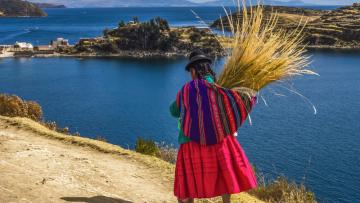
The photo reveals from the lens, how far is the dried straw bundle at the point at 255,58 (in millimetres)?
7047

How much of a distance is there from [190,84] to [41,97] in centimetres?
6539

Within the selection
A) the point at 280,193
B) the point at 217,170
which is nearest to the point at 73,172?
the point at 217,170

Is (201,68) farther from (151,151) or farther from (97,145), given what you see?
(151,151)

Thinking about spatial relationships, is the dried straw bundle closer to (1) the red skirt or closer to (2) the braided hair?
(2) the braided hair

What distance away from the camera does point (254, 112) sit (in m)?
50.6

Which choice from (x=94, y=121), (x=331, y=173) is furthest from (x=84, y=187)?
(x=94, y=121)

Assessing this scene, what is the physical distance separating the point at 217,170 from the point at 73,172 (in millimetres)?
4000

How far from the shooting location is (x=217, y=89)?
6.65 meters

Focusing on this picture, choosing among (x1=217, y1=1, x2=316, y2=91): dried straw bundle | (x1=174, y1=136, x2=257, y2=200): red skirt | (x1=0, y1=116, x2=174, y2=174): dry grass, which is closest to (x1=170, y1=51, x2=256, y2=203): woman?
(x1=174, y1=136, x2=257, y2=200): red skirt

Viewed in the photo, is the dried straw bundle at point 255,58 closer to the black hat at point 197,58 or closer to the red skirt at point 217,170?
the black hat at point 197,58

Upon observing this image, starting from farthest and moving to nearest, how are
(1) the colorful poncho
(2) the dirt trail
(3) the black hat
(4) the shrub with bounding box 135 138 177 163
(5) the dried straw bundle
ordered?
1. (4) the shrub with bounding box 135 138 177 163
2. (2) the dirt trail
3. (5) the dried straw bundle
4. (3) the black hat
5. (1) the colorful poncho

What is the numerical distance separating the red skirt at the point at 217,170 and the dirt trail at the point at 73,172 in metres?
2.16

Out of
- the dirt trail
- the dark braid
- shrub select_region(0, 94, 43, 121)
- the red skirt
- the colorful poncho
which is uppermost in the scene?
the dark braid

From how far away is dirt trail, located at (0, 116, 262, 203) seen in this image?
8.23 m
